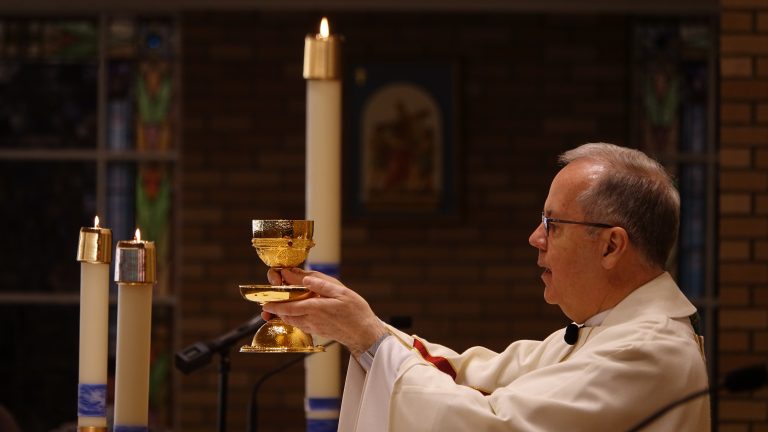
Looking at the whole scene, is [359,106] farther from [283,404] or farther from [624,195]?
[624,195]

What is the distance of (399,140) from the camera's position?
710 cm

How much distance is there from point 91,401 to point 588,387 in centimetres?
87

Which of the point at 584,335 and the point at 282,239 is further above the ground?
the point at 282,239

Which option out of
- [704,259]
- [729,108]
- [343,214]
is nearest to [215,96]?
[343,214]

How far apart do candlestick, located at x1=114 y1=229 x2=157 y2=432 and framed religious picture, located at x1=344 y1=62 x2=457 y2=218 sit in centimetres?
509

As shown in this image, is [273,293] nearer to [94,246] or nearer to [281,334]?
[281,334]

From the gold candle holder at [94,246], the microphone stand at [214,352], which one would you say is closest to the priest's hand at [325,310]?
the gold candle holder at [94,246]

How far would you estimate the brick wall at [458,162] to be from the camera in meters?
7.05

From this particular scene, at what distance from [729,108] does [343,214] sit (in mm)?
3360

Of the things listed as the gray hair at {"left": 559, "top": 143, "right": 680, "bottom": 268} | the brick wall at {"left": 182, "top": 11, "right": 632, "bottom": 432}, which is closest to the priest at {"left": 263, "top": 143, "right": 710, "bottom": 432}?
the gray hair at {"left": 559, "top": 143, "right": 680, "bottom": 268}

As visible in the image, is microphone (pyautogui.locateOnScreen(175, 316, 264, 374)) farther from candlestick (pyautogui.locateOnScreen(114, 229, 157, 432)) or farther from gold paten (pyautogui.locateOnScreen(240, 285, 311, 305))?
candlestick (pyautogui.locateOnScreen(114, 229, 157, 432))

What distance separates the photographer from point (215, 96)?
7.16 m

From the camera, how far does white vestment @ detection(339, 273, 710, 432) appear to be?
7.34ft

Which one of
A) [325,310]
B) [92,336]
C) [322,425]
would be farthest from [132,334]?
[322,425]
